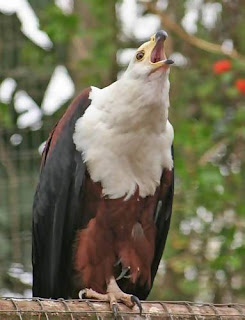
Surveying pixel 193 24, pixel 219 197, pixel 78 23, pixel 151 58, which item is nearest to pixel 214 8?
pixel 193 24

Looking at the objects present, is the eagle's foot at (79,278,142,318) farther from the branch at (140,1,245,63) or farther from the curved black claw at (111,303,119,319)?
the branch at (140,1,245,63)

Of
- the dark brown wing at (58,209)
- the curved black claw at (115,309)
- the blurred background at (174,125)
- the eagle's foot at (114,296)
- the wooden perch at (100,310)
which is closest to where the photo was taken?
the wooden perch at (100,310)

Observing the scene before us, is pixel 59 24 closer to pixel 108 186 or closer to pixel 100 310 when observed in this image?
pixel 108 186

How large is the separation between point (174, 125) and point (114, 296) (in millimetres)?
3007

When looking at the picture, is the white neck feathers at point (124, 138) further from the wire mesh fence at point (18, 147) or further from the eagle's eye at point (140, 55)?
the wire mesh fence at point (18, 147)

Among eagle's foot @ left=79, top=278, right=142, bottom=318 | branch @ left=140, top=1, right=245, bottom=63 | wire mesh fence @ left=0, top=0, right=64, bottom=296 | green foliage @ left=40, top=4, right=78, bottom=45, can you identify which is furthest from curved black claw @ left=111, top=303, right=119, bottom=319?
green foliage @ left=40, top=4, right=78, bottom=45

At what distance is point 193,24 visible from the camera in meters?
8.00

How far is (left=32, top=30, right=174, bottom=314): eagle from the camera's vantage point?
14.8 ft

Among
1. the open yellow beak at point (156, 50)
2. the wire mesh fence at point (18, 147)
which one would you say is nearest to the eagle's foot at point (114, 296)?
the open yellow beak at point (156, 50)

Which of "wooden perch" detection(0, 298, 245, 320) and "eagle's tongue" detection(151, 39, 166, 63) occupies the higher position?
"eagle's tongue" detection(151, 39, 166, 63)

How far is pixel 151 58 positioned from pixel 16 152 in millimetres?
2938

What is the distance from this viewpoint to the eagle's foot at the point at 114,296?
404 centimetres

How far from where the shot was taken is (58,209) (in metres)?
4.68

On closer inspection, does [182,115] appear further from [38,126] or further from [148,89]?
[148,89]
